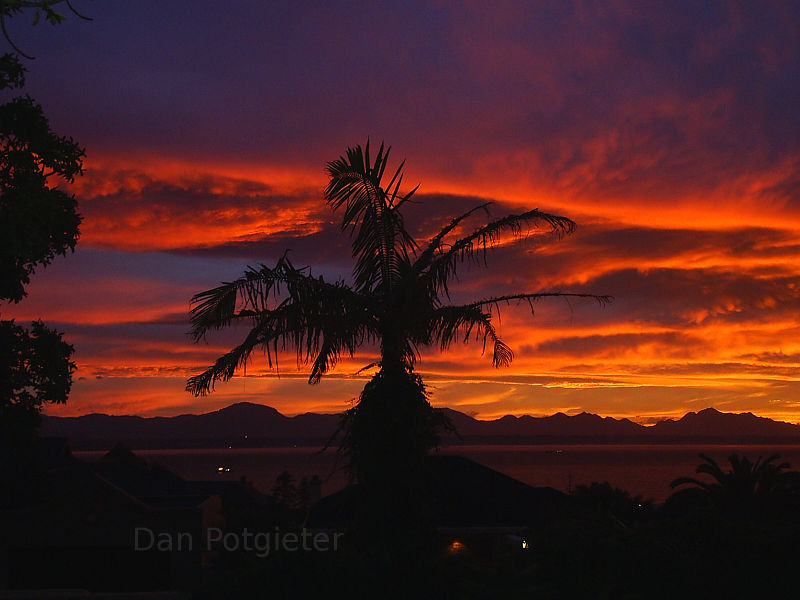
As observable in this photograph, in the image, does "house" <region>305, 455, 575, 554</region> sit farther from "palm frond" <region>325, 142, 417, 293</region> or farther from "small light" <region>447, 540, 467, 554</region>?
"palm frond" <region>325, 142, 417, 293</region>

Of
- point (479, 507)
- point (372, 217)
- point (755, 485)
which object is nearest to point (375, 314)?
point (372, 217)

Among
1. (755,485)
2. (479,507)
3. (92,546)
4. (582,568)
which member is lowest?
(92,546)

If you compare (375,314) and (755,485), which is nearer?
(375,314)

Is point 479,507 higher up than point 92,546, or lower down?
higher up

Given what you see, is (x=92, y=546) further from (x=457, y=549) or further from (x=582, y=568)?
(x=582, y=568)

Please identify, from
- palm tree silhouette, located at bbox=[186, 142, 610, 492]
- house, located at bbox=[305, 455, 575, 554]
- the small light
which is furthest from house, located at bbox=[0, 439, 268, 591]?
palm tree silhouette, located at bbox=[186, 142, 610, 492]

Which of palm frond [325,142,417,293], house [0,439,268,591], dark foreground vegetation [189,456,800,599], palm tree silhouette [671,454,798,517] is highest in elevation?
palm frond [325,142,417,293]

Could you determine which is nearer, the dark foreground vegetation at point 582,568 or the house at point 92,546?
the dark foreground vegetation at point 582,568

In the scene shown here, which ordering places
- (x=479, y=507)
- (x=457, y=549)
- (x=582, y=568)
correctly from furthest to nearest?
(x=479, y=507), (x=457, y=549), (x=582, y=568)

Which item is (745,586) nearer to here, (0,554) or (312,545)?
(312,545)

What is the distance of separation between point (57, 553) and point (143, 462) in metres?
17.0

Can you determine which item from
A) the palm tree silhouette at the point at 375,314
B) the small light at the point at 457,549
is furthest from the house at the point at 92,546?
the palm tree silhouette at the point at 375,314

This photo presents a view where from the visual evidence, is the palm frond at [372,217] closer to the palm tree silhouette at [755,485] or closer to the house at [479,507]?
the house at [479,507]

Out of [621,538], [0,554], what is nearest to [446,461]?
[0,554]
